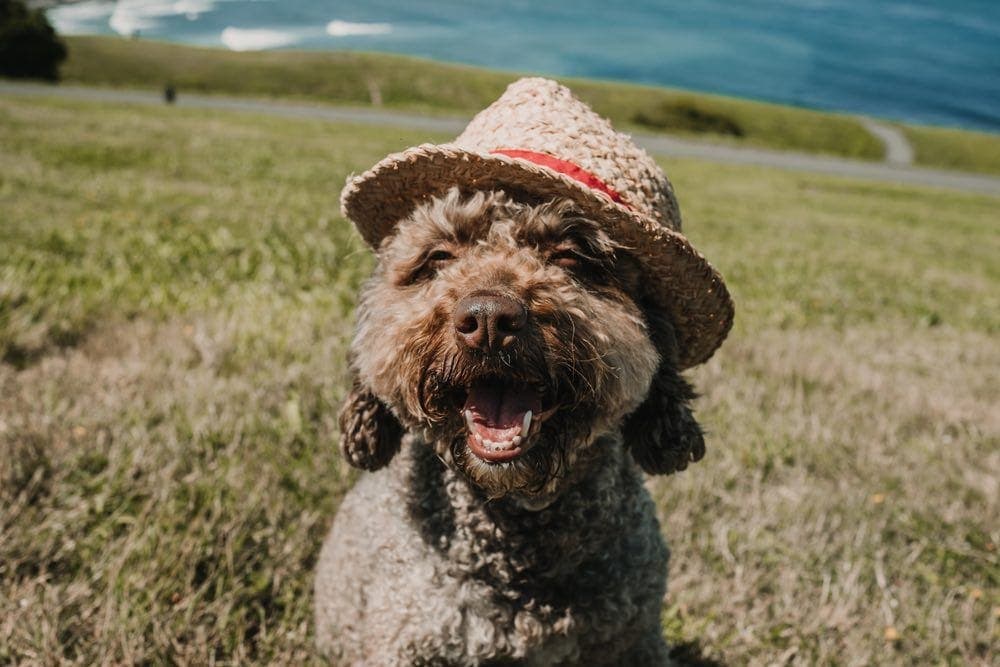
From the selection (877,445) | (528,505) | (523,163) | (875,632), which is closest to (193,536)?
(528,505)

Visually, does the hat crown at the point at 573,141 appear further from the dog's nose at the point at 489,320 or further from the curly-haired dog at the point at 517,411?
the dog's nose at the point at 489,320

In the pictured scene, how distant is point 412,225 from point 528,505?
980mm

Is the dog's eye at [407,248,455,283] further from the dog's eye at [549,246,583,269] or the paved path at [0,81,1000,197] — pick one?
the paved path at [0,81,1000,197]

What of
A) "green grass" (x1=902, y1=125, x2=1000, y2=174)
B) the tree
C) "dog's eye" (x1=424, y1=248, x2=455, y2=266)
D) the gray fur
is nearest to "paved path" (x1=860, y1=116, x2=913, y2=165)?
"green grass" (x1=902, y1=125, x2=1000, y2=174)

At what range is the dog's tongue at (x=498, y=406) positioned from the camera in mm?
2170

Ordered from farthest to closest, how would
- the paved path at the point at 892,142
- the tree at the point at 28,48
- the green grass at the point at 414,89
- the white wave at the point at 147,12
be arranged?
the white wave at the point at 147,12 < the tree at the point at 28,48 < the green grass at the point at 414,89 < the paved path at the point at 892,142

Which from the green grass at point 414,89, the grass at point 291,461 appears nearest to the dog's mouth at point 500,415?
the grass at point 291,461

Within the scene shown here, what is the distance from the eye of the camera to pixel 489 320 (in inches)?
78.0

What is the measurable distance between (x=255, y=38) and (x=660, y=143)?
100 meters

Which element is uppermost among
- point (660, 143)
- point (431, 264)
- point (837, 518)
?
point (431, 264)

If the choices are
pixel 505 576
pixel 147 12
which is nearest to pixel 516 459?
pixel 505 576

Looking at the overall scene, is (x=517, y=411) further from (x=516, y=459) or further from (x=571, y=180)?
(x=571, y=180)

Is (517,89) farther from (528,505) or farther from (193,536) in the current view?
(193,536)

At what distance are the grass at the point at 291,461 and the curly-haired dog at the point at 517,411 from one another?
27.6 inches
